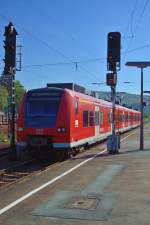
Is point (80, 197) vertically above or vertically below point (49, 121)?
below

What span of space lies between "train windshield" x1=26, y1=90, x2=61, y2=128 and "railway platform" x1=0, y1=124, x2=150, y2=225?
2785 mm

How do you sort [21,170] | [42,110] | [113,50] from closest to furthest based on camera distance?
[21,170] < [42,110] < [113,50]

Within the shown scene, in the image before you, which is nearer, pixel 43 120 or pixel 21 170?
pixel 21 170

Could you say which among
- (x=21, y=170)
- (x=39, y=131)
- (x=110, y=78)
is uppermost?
(x=110, y=78)

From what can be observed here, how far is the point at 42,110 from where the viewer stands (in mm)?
19188

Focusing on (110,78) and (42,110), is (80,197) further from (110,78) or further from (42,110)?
(110,78)

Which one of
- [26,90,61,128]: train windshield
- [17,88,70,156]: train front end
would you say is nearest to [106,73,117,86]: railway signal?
[17,88,70,156]: train front end

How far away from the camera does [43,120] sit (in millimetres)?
18953

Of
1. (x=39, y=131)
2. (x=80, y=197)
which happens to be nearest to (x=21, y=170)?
(x=39, y=131)

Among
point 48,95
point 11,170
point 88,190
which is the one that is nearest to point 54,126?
point 48,95

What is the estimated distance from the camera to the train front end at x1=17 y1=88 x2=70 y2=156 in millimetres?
18656

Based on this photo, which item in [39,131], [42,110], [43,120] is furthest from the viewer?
[42,110]

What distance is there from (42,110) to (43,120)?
451 millimetres

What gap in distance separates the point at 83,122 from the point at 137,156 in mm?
2928
